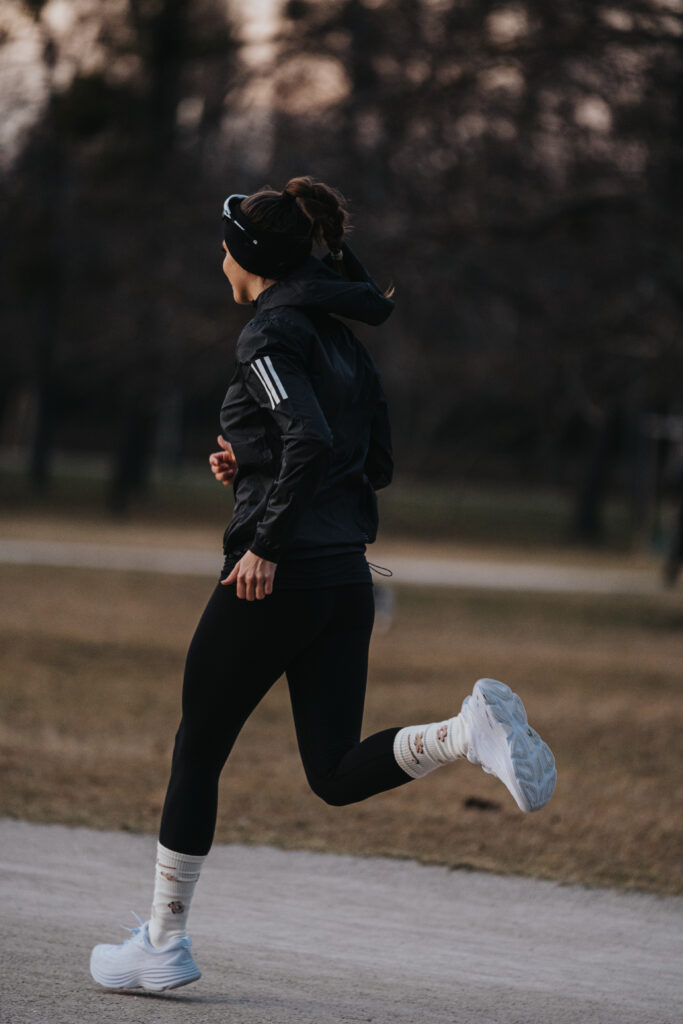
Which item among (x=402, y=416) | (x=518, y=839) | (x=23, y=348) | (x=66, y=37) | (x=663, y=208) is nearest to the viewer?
(x=518, y=839)

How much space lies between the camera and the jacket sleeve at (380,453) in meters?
3.77

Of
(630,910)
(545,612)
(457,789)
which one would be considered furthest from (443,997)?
(545,612)

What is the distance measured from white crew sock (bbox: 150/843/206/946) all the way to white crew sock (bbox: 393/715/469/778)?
1.80 feet

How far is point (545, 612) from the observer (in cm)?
1692

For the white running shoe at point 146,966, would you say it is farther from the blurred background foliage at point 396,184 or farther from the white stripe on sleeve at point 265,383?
the blurred background foliage at point 396,184

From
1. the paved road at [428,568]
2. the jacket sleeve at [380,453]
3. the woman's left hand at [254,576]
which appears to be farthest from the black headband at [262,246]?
the paved road at [428,568]

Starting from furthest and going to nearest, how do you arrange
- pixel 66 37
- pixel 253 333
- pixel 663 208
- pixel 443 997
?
pixel 66 37, pixel 663 208, pixel 443 997, pixel 253 333

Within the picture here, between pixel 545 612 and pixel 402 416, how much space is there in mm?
23987

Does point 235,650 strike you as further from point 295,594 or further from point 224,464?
point 224,464

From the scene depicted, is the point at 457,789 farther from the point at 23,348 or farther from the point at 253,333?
the point at 23,348

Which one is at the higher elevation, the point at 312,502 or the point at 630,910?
the point at 312,502

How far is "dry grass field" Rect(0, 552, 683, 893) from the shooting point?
19.2 ft

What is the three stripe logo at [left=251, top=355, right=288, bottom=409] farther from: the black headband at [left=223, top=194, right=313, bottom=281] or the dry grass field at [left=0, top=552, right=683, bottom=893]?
the dry grass field at [left=0, top=552, right=683, bottom=893]

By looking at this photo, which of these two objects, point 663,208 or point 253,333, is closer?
point 253,333
